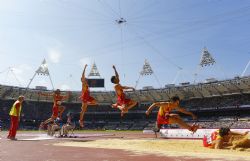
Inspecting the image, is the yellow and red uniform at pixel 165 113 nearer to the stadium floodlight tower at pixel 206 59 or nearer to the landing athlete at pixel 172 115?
the landing athlete at pixel 172 115

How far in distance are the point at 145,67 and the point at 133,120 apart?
15569mm

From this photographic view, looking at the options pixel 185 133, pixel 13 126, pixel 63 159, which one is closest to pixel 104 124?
pixel 185 133

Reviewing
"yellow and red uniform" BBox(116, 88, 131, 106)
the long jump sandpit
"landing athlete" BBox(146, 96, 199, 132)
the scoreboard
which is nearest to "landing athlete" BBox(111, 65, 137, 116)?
"yellow and red uniform" BBox(116, 88, 131, 106)

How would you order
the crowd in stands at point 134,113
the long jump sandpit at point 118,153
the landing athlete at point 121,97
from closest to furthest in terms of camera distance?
the long jump sandpit at point 118,153 → the landing athlete at point 121,97 → the crowd in stands at point 134,113

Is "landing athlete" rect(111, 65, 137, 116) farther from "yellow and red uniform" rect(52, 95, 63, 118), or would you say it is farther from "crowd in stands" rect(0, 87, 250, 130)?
"crowd in stands" rect(0, 87, 250, 130)

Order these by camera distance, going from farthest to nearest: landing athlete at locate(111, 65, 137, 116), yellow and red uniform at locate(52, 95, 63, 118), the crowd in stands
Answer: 1. the crowd in stands
2. yellow and red uniform at locate(52, 95, 63, 118)
3. landing athlete at locate(111, 65, 137, 116)

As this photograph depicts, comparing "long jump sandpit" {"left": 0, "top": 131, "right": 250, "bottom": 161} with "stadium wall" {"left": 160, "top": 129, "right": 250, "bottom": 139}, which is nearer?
"long jump sandpit" {"left": 0, "top": 131, "right": 250, "bottom": 161}

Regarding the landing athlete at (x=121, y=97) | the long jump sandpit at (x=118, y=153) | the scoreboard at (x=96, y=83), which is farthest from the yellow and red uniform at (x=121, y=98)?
the scoreboard at (x=96, y=83)

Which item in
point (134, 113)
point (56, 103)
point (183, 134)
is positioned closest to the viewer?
point (56, 103)

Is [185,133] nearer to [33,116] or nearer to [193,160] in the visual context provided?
[193,160]

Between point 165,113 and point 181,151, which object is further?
point 165,113

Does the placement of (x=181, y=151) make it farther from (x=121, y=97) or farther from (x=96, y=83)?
(x=96, y=83)

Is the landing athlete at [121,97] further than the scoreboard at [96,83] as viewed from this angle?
No

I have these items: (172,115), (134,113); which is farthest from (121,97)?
(134,113)
